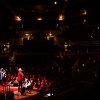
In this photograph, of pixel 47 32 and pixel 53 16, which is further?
pixel 53 16

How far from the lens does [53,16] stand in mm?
36562

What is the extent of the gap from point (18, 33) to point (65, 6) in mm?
8129

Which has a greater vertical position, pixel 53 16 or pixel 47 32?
pixel 53 16

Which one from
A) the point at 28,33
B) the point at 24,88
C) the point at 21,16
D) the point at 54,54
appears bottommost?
the point at 24,88

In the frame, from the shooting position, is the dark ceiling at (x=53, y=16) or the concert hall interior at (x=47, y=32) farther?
the dark ceiling at (x=53, y=16)

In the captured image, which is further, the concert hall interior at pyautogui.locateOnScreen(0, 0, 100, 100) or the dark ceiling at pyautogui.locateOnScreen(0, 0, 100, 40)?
the dark ceiling at pyautogui.locateOnScreen(0, 0, 100, 40)

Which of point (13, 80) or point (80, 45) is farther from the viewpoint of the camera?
point (80, 45)

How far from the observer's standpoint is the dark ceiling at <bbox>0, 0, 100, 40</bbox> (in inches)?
1332

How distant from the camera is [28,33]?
35562 millimetres

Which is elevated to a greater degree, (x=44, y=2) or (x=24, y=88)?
(x=44, y=2)

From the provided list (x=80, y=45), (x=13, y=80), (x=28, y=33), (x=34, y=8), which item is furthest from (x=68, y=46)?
(x=13, y=80)

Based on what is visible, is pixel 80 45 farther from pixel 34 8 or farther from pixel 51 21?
pixel 34 8

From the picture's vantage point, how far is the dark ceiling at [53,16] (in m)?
33.8

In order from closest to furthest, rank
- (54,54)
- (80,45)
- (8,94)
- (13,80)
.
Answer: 1. (8,94)
2. (13,80)
3. (54,54)
4. (80,45)
